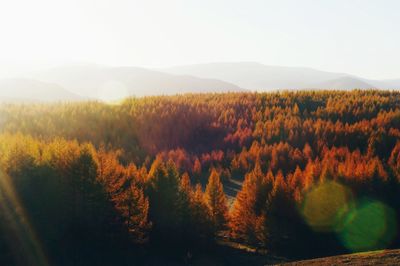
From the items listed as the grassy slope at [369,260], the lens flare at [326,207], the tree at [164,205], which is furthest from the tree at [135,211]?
the lens flare at [326,207]

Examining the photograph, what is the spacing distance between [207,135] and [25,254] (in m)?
118

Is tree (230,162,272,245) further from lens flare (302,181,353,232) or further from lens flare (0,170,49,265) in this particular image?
lens flare (0,170,49,265)

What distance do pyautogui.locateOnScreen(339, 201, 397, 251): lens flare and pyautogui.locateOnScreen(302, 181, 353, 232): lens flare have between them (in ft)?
4.97

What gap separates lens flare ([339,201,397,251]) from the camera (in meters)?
71.2

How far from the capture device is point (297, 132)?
A: 488 feet

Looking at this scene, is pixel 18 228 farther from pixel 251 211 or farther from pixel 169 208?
pixel 251 211

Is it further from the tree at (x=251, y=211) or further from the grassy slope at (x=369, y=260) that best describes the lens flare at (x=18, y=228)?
the tree at (x=251, y=211)

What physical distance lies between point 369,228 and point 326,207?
7.51m

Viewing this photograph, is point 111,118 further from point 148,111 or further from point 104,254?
point 104,254

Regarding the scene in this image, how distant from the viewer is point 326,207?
242 ft

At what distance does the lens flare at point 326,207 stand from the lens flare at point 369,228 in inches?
59.6

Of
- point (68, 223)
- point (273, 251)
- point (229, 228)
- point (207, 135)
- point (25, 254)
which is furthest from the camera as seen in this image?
point (207, 135)

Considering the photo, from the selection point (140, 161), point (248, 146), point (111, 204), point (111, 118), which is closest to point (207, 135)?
point (248, 146)

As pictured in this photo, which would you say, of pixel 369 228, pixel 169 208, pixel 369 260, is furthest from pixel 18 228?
pixel 369 228
